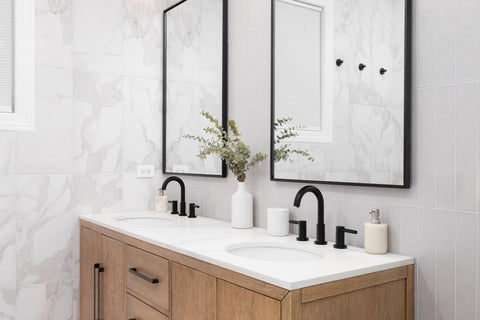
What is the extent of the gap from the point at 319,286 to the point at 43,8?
83.5 inches

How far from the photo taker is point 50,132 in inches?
91.7

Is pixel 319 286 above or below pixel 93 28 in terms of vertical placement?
below

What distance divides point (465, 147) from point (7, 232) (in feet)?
7.08

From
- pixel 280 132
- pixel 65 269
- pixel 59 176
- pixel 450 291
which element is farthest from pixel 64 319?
pixel 450 291

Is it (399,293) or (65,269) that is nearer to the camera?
(399,293)

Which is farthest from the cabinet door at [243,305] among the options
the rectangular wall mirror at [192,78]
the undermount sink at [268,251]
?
the rectangular wall mirror at [192,78]

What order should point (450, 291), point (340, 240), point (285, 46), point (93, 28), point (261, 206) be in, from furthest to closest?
point (93, 28) → point (261, 206) → point (285, 46) → point (340, 240) → point (450, 291)

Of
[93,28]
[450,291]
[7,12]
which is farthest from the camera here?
[93,28]

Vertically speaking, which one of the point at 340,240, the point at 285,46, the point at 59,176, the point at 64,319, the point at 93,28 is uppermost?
the point at 93,28

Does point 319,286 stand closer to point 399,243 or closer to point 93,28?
point 399,243

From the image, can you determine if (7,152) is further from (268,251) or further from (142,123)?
(268,251)

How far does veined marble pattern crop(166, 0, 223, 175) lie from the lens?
232 cm

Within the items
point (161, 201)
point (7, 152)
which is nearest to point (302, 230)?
point (161, 201)

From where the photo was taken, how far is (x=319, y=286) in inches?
44.6
